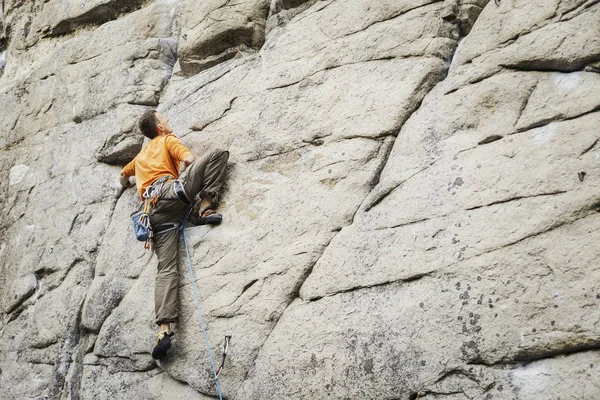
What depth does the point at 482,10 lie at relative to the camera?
656 centimetres

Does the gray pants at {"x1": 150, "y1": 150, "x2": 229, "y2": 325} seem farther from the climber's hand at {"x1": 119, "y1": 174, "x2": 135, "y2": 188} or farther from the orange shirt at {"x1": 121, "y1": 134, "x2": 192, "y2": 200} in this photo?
the climber's hand at {"x1": 119, "y1": 174, "x2": 135, "y2": 188}

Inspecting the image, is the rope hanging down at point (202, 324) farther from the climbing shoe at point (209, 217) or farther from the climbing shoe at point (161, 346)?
the climbing shoe at point (161, 346)

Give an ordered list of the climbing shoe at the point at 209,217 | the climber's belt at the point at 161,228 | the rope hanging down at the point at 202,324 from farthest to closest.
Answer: the climber's belt at the point at 161,228
the climbing shoe at the point at 209,217
the rope hanging down at the point at 202,324

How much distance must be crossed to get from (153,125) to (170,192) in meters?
1.13

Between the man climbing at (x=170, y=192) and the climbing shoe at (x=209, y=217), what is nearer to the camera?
the man climbing at (x=170, y=192)

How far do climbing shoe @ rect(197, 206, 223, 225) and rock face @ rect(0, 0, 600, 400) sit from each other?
0.11 meters

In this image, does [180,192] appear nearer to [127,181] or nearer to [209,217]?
[209,217]

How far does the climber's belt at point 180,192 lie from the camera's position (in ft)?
22.5

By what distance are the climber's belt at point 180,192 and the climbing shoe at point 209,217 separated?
0.80 ft

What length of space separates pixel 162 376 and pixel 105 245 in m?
2.15

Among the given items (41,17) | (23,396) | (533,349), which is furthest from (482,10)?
(41,17)

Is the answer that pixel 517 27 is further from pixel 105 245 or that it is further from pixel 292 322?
pixel 105 245

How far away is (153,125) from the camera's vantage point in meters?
7.62

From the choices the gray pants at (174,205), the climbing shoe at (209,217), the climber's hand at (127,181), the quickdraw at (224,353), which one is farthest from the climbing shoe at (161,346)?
the climber's hand at (127,181)
